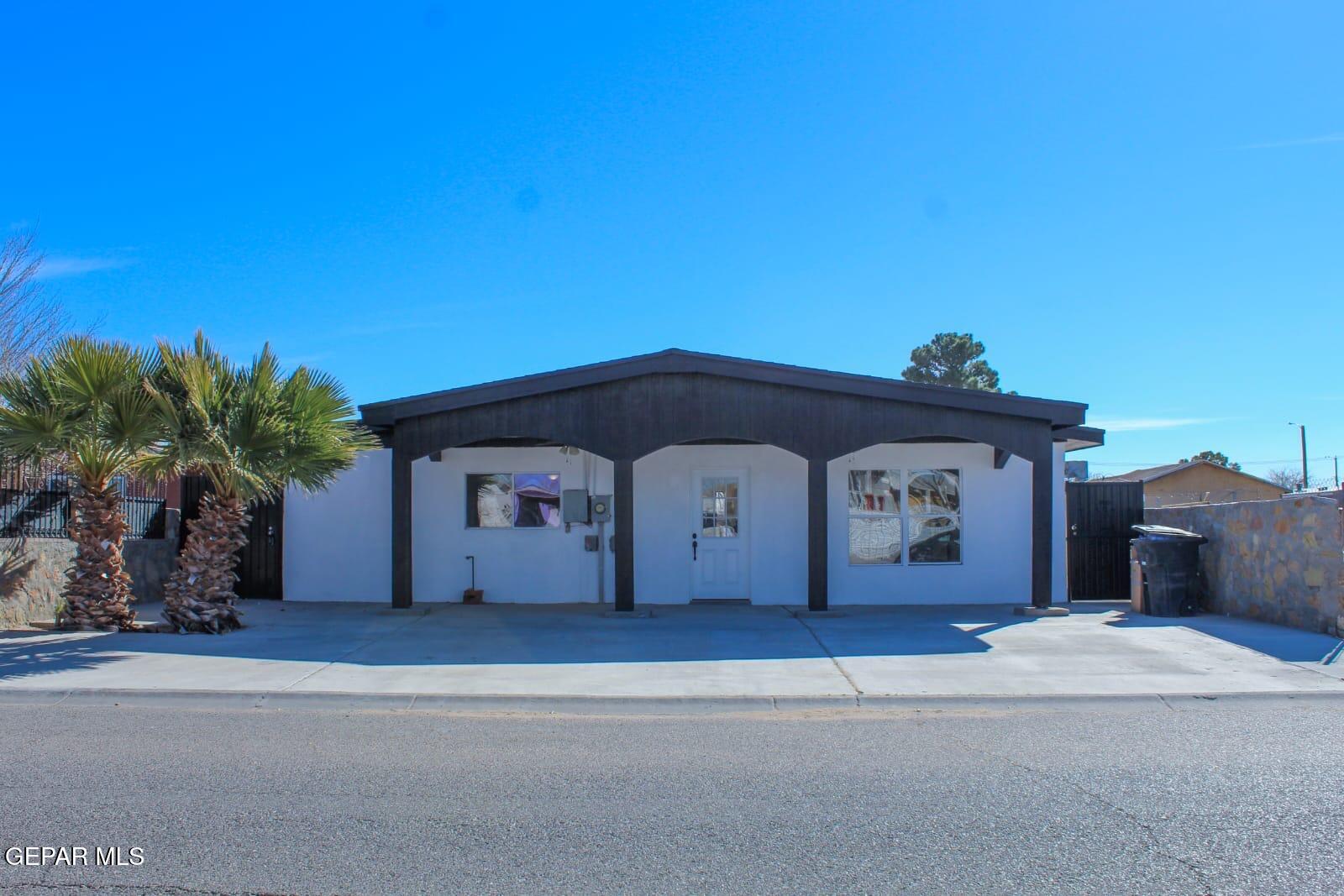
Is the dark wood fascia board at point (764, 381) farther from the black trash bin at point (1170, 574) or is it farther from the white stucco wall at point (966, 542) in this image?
the black trash bin at point (1170, 574)

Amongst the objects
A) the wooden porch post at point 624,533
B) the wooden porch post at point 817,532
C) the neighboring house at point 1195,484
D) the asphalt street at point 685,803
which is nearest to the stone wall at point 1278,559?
the asphalt street at point 685,803

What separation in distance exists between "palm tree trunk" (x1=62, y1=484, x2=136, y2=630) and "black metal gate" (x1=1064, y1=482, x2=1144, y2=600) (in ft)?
45.9

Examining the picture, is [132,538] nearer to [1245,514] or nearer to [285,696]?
[285,696]

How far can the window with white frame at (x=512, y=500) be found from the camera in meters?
15.6

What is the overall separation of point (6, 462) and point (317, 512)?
190 inches

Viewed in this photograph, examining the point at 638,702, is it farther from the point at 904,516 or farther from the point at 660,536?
the point at 904,516

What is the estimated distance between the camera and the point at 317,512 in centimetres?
1581

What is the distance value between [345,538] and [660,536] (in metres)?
5.20

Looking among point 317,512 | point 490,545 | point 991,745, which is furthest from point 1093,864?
point 317,512

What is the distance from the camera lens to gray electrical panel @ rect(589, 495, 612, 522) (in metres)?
14.8

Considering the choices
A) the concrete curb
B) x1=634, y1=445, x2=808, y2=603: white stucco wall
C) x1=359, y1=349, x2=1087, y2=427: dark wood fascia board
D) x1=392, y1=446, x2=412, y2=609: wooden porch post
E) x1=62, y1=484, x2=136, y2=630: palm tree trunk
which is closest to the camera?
the concrete curb

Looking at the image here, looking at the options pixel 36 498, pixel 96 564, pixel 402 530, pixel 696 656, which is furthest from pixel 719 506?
pixel 36 498

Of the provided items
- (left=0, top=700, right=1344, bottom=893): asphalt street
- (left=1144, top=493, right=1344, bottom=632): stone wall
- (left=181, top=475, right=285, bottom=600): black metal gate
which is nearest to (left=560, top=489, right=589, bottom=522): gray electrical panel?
(left=181, top=475, right=285, bottom=600): black metal gate

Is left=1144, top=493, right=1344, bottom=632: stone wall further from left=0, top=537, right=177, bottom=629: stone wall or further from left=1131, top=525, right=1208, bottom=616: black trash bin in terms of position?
left=0, top=537, right=177, bottom=629: stone wall
